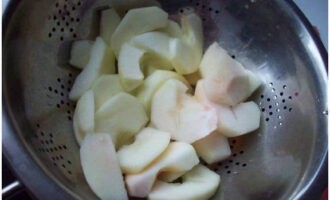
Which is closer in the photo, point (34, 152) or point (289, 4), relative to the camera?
point (34, 152)

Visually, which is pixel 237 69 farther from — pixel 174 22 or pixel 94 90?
pixel 94 90

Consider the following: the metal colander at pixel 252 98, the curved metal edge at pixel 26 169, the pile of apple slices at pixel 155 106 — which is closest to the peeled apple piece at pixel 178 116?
the pile of apple slices at pixel 155 106

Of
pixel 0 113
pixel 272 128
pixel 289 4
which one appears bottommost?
pixel 272 128

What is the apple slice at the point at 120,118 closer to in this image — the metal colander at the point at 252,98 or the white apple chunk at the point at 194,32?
the metal colander at the point at 252,98

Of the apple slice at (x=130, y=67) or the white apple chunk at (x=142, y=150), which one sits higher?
the apple slice at (x=130, y=67)

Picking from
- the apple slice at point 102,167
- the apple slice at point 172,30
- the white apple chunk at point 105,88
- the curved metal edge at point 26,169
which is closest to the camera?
the curved metal edge at point 26,169

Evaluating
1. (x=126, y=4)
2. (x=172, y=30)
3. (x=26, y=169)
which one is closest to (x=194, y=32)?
(x=172, y=30)

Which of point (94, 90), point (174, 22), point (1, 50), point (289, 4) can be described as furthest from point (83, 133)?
point (289, 4)
